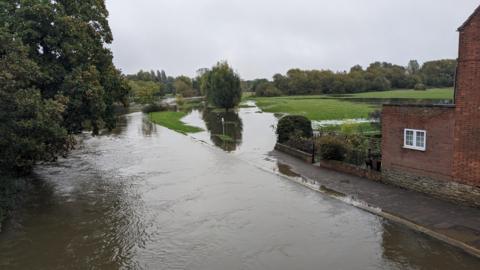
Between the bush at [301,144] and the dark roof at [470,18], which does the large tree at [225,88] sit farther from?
the dark roof at [470,18]

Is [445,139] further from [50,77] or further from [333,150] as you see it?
[50,77]

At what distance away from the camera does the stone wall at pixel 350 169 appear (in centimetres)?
1891

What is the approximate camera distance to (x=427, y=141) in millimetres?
16062

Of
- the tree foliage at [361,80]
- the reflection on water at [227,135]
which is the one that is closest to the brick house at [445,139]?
the reflection on water at [227,135]

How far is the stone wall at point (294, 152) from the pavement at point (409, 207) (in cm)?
294

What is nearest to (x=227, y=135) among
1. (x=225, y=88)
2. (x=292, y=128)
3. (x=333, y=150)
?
(x=292, y=128)

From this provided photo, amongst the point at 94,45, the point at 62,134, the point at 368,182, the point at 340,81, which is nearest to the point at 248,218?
the point at 368,182

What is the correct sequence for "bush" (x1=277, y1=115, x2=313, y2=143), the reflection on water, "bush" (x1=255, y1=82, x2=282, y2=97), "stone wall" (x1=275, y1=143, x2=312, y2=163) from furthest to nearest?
1. "bush" (x1=255, y1=82, x2=282, y2=97)
2. the reflection on water
3. "bush" (x1=277, y1=115, x2=313, y2=143)
4. "stone wall" (x1=275, y1=143, x2=312, y2=163)

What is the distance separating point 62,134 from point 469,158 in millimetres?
15981

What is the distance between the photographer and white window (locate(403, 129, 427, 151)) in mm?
16284

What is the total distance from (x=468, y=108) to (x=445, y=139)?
1.51 m

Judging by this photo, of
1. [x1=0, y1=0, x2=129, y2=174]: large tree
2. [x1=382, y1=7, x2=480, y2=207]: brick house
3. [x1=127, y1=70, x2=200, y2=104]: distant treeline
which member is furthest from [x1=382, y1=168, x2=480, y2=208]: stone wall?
[x1=127, y1=70, x2=200, y2=104]: distant treeline

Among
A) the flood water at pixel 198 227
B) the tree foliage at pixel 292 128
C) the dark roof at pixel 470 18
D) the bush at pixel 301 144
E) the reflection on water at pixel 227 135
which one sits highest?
the dark roof at pixel 470 18

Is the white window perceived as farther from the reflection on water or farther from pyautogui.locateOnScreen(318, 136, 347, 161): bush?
the reflection on water
